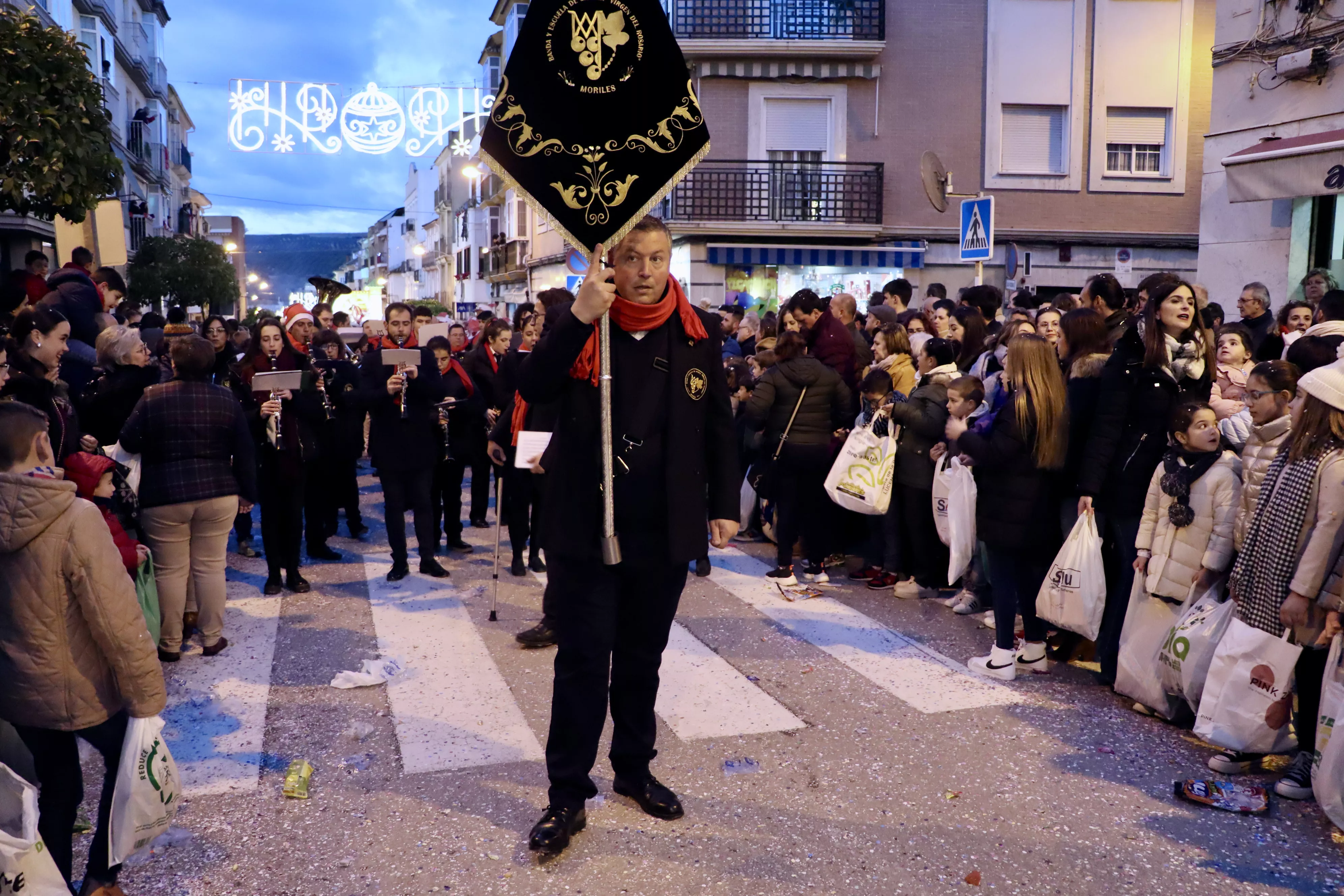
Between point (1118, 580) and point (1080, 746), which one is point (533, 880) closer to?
point (1080, 746)

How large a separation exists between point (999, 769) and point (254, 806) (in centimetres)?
313

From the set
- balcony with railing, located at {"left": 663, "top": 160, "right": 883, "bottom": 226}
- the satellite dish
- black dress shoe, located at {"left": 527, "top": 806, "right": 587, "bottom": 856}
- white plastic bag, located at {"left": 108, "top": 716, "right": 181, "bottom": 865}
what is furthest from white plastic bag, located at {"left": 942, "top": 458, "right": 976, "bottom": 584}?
balcony with railing, located at {"left": 663, "top": 160, "right": 883, "bottom": 226}

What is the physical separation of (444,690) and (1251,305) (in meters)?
7.23

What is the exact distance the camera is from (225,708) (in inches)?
230

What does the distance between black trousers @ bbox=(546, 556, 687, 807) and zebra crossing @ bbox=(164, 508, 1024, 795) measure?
3.09ft

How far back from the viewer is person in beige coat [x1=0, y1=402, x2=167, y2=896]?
342 cm

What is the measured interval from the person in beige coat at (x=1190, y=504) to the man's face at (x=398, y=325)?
609 centimetres

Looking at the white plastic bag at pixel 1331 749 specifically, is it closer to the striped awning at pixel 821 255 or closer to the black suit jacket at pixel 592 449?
the black suit jacket at pixel 592 449

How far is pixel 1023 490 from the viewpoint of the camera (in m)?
6.17

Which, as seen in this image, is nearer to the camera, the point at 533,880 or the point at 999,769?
the point at 533,880

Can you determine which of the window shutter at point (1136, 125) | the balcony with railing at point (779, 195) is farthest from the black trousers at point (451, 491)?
the window shutter at point (1136, 125)

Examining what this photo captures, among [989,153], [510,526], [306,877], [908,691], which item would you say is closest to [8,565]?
[306,877]

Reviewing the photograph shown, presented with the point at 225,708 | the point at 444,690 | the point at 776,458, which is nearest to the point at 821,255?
the point at 776,458

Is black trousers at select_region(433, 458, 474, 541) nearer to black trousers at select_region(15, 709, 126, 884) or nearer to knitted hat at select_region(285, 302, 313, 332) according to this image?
knitted hat at select_region(285, 302, 313, 332)
